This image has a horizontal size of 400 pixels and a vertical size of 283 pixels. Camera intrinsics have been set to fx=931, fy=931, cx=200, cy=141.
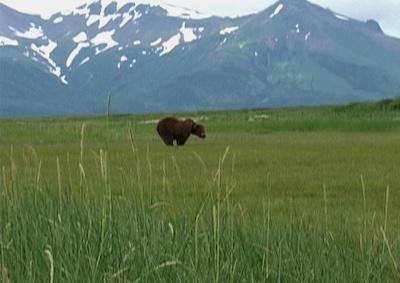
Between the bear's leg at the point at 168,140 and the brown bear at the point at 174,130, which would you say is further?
the brown bear at the point at 174,130

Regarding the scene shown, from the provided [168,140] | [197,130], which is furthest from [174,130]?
[197,130]

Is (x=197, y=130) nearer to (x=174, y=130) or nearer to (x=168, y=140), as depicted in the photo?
(x=174, y=130)

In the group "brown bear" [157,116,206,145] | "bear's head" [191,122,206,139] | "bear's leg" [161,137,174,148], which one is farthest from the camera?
"bear's head" [191,122,206,139]

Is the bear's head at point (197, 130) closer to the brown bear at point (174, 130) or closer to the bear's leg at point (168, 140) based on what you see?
the brown bear at point (174, 130)

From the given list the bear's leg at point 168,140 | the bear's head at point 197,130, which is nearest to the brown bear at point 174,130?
the bear's leg at point 168,140

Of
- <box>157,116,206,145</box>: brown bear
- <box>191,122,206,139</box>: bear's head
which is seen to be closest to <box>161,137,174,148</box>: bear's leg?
<box>157,116,206,145</box>: brown bear

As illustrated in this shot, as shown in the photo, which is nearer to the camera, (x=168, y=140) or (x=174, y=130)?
(x=168, y=140)

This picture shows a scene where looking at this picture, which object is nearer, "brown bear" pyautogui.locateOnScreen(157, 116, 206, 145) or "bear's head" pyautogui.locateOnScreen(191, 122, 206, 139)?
"brown bear" pyautogui.locateOnScreen(157, 116, 206, 145)

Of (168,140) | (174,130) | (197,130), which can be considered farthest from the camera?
(197,130)

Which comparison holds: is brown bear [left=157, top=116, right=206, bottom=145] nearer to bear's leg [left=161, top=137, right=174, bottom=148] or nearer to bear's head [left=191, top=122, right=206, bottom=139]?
bear's leg [left=161, top=137, right=174, bottom=148]

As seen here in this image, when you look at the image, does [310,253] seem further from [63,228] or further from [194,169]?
[194,169]

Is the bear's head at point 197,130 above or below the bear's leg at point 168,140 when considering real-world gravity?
above

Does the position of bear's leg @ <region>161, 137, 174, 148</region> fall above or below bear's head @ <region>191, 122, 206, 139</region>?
below

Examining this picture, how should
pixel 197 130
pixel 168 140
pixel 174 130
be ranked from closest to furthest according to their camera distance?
pixel 168 140
pixel 174 130
pixel 197 130
